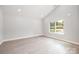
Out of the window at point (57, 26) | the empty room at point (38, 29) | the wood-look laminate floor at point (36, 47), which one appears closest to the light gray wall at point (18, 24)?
the empty room at point (38, 29)

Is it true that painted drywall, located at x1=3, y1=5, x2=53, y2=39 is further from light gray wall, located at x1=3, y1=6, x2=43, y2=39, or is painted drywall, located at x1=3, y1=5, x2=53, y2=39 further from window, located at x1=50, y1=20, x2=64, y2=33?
window, located at x1=50, y1=20, x2=64, y2=33

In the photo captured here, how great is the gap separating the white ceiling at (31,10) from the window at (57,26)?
0.35m

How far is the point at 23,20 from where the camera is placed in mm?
2492

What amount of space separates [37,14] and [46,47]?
34.1 inches

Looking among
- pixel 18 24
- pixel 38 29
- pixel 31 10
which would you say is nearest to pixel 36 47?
pixel 38 29

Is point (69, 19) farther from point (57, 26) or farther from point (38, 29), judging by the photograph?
point (38, 29)

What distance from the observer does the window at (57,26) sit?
8.18 ft

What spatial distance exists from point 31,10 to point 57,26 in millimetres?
783

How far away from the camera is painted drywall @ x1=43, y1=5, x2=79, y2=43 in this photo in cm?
238

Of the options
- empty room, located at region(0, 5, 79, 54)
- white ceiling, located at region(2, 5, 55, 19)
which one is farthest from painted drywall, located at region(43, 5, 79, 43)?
white ceiling, located at region(2, 5, 55, 19)

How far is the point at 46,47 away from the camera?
2.46 meters
